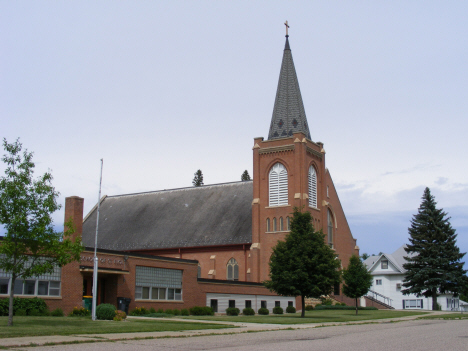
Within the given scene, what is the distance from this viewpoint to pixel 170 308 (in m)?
37.9

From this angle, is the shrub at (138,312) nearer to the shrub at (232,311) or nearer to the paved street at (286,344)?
the shrub at (232,311)

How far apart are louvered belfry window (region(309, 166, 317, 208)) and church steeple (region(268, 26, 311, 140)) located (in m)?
3.75

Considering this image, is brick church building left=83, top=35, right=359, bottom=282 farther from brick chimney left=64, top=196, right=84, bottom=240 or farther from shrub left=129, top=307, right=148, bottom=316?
brick chimney left=64, top=196, right=84, bottom=240

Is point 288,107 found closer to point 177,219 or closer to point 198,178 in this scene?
point 177,219

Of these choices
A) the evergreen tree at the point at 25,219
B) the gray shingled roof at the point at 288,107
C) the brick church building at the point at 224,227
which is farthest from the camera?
the gray shingled roof at the point at 288,107

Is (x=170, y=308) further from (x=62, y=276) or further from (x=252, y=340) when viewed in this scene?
(x=252, y=340)

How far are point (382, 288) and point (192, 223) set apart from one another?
3081 centimetres

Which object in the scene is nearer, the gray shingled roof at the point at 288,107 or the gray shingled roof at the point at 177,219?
the gray shingled roof at the point at 288,107

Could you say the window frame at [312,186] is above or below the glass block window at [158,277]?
above

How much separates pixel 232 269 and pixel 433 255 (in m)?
20.1

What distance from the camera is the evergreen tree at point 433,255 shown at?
53.8m

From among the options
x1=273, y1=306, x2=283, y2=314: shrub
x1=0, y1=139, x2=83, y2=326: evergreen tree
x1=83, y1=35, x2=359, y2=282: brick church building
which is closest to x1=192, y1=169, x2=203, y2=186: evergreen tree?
x1=83, y1=35, x2=359, y2=282: brick church building

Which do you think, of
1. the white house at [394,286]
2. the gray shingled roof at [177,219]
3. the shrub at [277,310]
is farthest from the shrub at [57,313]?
the white house at [394,286]

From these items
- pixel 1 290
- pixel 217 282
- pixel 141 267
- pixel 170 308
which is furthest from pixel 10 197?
pixel 217 282
